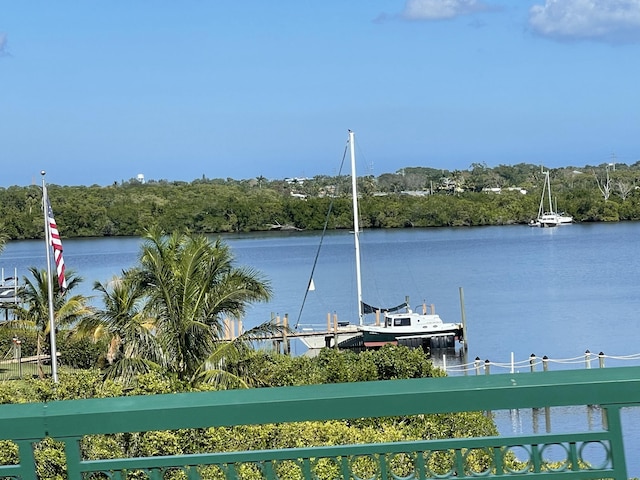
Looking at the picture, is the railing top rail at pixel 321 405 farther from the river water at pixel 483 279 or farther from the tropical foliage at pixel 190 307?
the tropical foliage at pixel 190 307

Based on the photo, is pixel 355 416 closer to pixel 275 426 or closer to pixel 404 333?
pixel 275 426

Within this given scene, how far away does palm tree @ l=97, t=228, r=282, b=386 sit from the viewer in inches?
736

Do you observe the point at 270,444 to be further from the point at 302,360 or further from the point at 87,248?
the point at 87,248

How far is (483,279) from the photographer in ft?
209

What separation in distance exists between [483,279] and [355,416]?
2450 inches

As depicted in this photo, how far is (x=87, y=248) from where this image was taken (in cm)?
9681

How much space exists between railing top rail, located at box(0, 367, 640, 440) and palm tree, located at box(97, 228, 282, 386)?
15904 millimetres

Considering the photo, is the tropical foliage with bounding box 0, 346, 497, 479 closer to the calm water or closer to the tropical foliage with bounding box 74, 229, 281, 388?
the tropical foliage with bounding box 74, 229, 281, 388

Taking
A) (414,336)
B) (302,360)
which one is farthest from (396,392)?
(414,336)

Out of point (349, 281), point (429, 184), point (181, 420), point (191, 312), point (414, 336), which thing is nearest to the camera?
point (181, 420)

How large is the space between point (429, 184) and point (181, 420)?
442 ft

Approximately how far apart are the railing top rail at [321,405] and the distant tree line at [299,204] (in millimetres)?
85104

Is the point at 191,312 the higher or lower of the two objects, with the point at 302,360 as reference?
higher

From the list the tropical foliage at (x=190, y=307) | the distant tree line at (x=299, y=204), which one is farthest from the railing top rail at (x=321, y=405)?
the distant tree line at (x=299, y=204)
